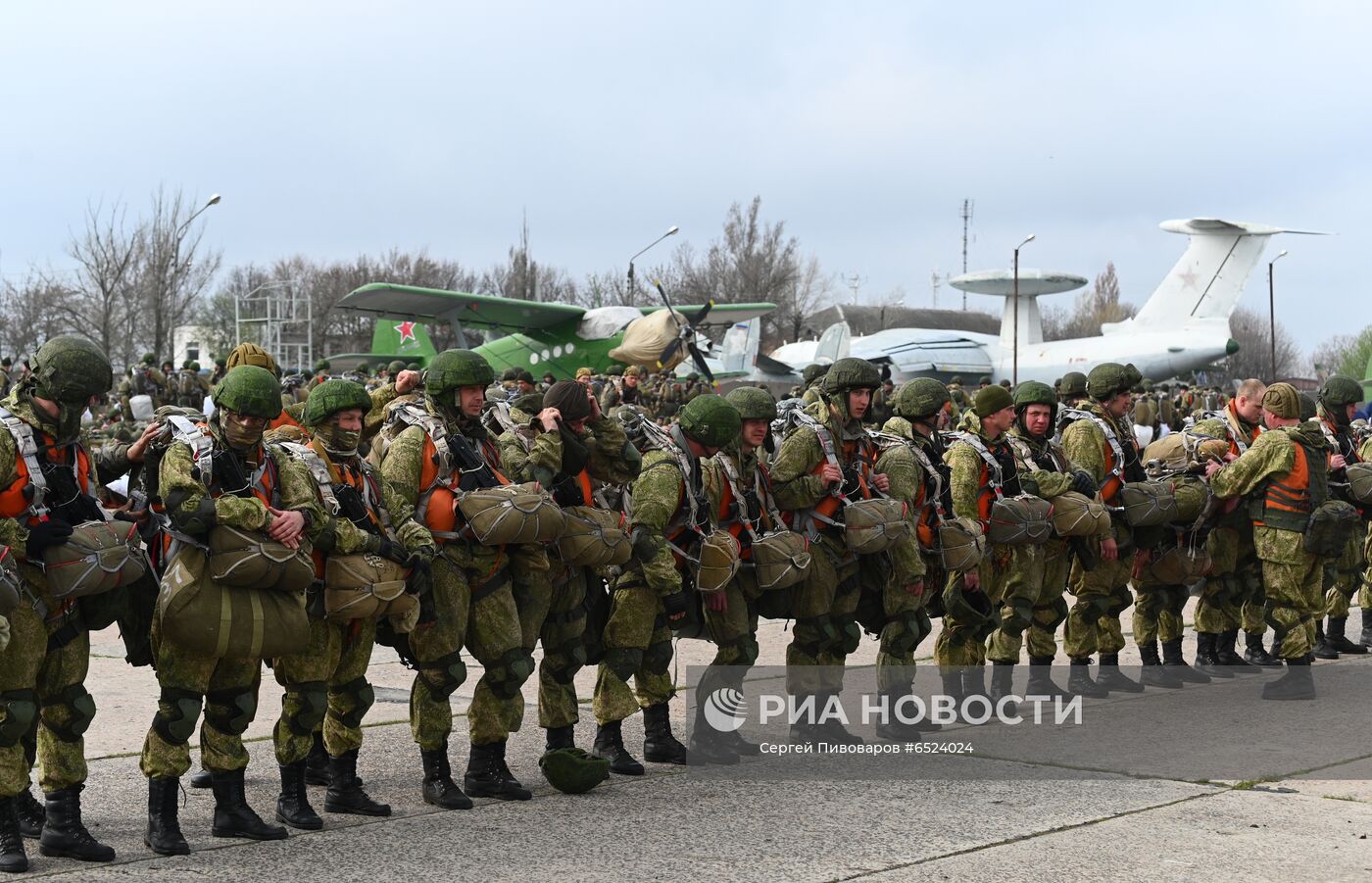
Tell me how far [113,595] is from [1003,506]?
16.3ft

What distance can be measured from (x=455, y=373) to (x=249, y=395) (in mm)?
1190

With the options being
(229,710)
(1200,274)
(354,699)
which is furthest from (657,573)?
(1200,274)

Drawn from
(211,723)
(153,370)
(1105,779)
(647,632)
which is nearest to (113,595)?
(211,723)

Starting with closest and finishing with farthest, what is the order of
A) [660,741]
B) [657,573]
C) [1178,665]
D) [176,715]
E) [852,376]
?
[176,715], [657,573], [660,741], [852,376], [1178,665]

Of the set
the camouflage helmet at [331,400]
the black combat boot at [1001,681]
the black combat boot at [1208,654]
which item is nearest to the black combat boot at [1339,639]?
the black combat boot at [1208,654]

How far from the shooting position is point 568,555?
663 centimetres

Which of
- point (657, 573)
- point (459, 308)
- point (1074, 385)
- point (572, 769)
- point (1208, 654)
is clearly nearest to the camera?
point (572, 769)

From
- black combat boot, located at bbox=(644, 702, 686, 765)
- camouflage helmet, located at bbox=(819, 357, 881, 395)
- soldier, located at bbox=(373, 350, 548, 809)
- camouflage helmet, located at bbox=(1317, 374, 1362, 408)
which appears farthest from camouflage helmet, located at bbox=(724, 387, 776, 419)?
camouflage helmet, located at bbox=(1317, 374, 1362, 408)

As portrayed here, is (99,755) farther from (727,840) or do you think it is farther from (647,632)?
(727,840)

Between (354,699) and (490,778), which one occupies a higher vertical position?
(354,699)

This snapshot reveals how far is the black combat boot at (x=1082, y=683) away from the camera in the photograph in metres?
9.47

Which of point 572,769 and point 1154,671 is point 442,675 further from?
point 1154,671

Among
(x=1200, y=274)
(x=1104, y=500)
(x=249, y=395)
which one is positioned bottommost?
(x=1104, y=500)

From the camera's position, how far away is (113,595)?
574 centimetres
